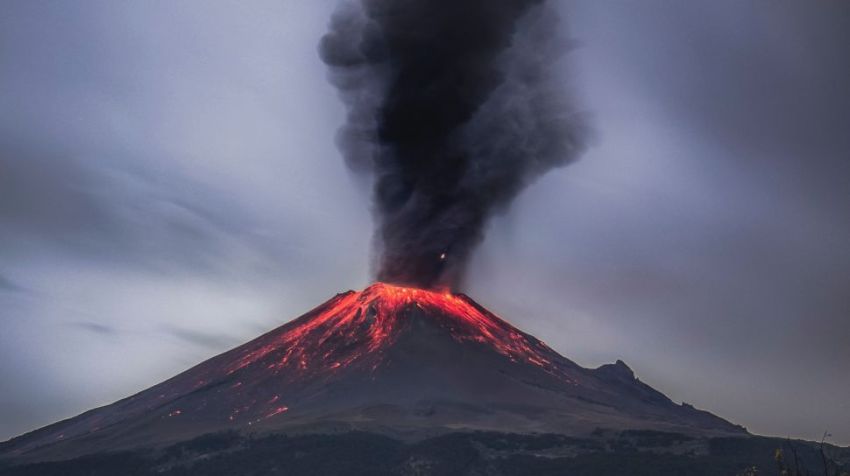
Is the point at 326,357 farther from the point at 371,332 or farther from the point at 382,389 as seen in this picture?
the point at 382,389

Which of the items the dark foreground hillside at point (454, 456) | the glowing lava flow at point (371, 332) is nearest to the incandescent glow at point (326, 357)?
the glowing lava flow at point (371, 332)

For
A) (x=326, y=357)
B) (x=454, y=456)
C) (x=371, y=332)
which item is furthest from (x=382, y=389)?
(x=454, y=456)

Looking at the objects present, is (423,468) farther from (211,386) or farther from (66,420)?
(66,420)

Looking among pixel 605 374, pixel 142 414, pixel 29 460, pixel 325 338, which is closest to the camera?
pixel 29 460

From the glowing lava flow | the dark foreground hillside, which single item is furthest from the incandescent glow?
the dark foreground hillside

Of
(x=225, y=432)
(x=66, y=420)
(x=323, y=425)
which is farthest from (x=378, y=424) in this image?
(x=66, y=420)

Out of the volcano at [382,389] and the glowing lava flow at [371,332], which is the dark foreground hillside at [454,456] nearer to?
the volcano at [382,389]

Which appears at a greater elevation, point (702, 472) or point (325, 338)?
point (325, 338)
